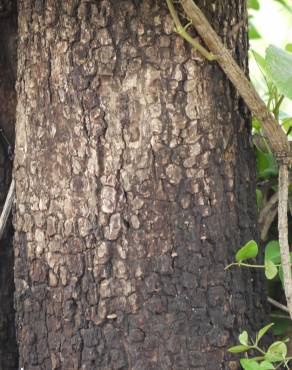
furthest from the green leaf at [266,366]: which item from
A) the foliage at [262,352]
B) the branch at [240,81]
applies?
the branch at [240,81]

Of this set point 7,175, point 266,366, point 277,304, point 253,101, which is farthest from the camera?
point 7,175

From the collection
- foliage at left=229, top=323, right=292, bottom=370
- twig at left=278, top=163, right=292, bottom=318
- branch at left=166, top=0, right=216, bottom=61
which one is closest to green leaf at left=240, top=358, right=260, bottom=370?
foliage at left=229, top=323, right=292, bottom=370

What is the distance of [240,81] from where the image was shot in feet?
4.63

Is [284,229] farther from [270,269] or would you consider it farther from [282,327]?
[282,327]

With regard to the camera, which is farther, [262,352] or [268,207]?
[268,207]

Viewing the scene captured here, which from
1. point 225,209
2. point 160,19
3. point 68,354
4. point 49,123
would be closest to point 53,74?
point 49,123

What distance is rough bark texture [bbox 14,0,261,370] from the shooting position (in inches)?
54.8

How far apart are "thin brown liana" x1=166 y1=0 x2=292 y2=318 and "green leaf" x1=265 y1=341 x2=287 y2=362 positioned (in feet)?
0.27

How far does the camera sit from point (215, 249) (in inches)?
55.6

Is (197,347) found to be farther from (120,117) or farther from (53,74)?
(53,74)

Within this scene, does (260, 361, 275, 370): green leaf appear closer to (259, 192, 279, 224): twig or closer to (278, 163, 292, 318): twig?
(278, 163, 292, 318): twig

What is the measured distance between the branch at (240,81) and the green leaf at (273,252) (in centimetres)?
17

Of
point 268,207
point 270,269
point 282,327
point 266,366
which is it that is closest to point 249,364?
point 266,366

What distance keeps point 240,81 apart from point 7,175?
54 cm
